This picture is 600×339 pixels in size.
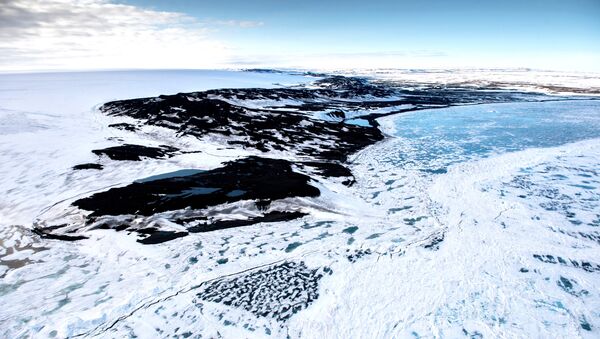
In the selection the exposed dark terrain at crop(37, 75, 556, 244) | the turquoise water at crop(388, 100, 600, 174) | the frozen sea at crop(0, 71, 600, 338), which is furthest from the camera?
the turquoise water at crop(388, 100, 600, 174)

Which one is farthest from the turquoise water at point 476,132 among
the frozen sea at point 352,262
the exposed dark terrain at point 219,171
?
the frozen sea at point 352,262

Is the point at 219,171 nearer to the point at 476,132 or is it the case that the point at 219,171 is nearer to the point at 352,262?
the point at 352,262

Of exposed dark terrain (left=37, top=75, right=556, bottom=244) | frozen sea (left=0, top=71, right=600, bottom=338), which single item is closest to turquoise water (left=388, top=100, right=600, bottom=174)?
exposed dark terrain (left=37, top=75, right=556, bottom=244)

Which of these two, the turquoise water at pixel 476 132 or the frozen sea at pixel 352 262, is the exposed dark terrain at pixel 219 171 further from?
the turquoise water at pixel 476 132

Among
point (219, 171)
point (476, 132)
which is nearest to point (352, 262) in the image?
point (219, 171)

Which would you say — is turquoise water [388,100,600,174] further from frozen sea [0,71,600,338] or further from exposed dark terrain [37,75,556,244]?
frozen sea [0,71,600,338]

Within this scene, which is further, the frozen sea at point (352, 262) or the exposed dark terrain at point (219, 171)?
the exposed dark terrain at point (219, 171)
